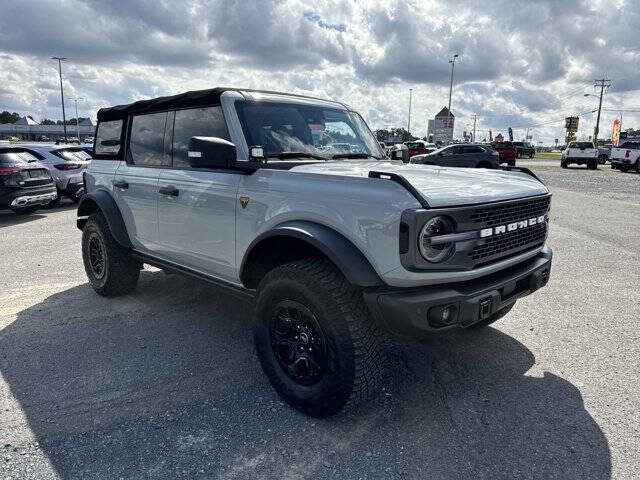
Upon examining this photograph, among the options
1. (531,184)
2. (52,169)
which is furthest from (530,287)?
(52,169)

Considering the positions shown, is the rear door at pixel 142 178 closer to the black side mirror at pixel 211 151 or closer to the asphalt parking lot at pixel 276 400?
the asphalt parking lot at pixel 276 400

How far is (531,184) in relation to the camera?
11.1 ft

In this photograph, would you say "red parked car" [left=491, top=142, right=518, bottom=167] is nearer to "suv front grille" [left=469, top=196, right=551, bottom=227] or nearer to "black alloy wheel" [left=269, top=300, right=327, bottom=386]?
"suv front grille" [left=469, top=196, right=551, bottom=227]

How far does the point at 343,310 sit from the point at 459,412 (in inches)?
40.3

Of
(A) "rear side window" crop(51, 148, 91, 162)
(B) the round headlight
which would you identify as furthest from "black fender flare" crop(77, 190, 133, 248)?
(A) "rear side window" crop(51, 148, 91, 162)

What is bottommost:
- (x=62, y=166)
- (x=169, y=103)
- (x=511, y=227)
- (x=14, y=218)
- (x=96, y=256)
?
(x=14, y=218)

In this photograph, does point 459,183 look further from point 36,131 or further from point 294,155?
point 36,131

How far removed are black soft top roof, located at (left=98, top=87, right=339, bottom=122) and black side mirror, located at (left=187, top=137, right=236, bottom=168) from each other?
0.67 m

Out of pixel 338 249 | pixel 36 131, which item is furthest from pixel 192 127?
pixel 36 131

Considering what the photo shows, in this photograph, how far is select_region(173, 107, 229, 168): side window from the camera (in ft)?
11.8

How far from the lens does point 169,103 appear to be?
411 cm

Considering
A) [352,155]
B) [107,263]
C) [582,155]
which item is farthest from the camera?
[582,155]

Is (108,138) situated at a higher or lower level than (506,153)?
higher

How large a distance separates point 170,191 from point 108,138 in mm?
1651
